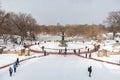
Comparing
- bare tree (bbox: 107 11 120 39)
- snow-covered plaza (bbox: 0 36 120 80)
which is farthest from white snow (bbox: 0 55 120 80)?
bare tree (bbox: 107 11 120 39)

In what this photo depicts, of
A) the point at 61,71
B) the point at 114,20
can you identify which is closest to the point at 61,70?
the point at 61,71

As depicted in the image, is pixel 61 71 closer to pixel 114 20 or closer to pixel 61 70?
pixel 61 70

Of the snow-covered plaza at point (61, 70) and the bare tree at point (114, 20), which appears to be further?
the bare tree at point (114, 20)

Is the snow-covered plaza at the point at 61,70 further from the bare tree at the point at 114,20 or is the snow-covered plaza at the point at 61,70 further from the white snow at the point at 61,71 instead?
the bare tree at the point at 114,20

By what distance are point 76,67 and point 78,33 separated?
85.6 meters

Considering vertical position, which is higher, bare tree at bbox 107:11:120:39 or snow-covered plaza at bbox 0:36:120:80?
bare tree at bbox 107:11:120:39

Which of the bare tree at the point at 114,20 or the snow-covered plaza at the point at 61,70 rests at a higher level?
the bare tree at the point at 114,20

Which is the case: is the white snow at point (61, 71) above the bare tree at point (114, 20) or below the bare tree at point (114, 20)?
below

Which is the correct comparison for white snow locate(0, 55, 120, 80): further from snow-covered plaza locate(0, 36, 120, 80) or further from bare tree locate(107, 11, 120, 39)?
bare tree locate(107, 11, 120, 39)

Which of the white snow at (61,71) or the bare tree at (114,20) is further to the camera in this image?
the bare tree at (114,20)

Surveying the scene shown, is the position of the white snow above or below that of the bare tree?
below

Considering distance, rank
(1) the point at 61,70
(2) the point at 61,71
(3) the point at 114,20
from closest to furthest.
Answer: (2) the point at 61,71 < (1) the point at 61,70 < (3) the point at 114,20

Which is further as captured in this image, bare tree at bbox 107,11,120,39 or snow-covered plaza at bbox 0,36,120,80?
bare tree at bbox 107,11,120,39

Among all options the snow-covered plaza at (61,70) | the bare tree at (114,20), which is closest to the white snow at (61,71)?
the snow-covered plaza at (61,70)
